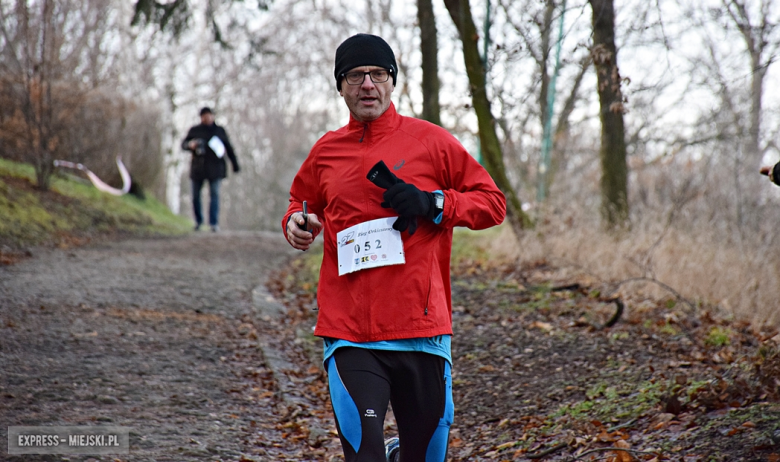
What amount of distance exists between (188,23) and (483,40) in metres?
4.36

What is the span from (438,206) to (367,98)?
0.55 metres

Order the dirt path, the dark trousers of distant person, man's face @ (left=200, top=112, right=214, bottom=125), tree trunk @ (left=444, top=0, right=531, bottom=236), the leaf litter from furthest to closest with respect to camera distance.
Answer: the dark trousers of distant person → man's face @ (left=200, top=112, right=214, bottom=125) → tree trunk @ (left=444, top=0, right=531, bottom=236) → the dirt path → the leaf litter

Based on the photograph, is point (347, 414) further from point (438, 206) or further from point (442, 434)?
point (438, 206)

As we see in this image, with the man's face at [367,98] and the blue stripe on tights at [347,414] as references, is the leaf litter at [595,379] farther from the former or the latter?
the man's face at [367,98]

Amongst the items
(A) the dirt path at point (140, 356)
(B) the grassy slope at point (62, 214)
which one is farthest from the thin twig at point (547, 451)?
(B) the grassy slope at point (62, 214)

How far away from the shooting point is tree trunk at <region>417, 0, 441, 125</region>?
10570 mm

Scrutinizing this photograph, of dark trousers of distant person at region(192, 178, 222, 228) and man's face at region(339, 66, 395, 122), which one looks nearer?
man's face at region(339, 66, 395, 122)

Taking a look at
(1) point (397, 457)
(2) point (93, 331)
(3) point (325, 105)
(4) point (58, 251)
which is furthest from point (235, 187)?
(1) point (397, 457)

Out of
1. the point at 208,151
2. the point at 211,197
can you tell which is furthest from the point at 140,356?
the point at 211,197

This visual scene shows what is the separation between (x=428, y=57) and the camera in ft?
35.7

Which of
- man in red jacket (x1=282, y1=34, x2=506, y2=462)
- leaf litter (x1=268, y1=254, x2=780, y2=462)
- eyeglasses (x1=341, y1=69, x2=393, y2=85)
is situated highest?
eyeglasses (x1=341, y1=69, x2=393, y2=85)

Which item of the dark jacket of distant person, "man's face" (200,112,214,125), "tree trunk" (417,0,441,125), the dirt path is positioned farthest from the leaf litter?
"man's face" (200,112,214,125)

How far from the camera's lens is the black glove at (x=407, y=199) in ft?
9.22

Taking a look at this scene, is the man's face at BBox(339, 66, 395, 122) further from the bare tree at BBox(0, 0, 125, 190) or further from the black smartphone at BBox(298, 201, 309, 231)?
the bare tree at BBox(0, 0, 125, 190)
